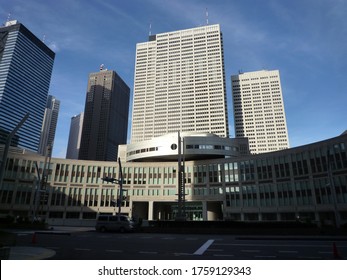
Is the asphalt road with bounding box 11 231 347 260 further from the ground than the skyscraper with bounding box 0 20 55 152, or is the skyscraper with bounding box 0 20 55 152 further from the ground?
the skyscraper with bounding box 0 20 55 152

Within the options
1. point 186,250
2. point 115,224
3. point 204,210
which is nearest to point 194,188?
point 204,210

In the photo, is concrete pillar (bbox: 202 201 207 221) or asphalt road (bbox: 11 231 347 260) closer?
asphalt road (bbox: 11 231 347 260)

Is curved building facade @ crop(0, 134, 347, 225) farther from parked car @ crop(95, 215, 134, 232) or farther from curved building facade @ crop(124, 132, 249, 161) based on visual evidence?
parked car @ crop(95, 215, 134, 232)

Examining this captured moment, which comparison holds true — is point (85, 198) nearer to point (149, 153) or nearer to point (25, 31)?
point (149, 153)

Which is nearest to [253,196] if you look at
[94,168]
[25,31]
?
[94,168]

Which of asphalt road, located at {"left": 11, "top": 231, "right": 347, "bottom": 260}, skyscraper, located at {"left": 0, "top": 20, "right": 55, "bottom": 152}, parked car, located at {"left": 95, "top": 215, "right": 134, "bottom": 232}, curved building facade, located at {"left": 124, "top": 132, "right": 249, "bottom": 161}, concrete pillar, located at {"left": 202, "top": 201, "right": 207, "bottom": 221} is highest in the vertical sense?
skyscraper, located at {"left": 0, "top": 20, "right": 55, "bottom": 152}

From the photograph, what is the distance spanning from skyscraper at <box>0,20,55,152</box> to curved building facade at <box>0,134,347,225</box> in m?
95.0

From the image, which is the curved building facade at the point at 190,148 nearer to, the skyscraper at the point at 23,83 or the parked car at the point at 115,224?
the parked car at the point at 115,224

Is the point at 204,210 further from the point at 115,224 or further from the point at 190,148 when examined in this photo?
the point at 115,224

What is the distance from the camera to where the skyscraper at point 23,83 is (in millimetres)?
159375

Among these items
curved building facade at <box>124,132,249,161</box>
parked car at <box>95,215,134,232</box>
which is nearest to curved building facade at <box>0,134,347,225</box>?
curved building facade at <box>124,132,249,161</box>

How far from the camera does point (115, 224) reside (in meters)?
32.2

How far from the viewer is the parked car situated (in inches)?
1261

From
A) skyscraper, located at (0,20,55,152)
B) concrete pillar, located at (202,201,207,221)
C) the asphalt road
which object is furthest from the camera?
skyscraper, located at (0,20,55,152)
